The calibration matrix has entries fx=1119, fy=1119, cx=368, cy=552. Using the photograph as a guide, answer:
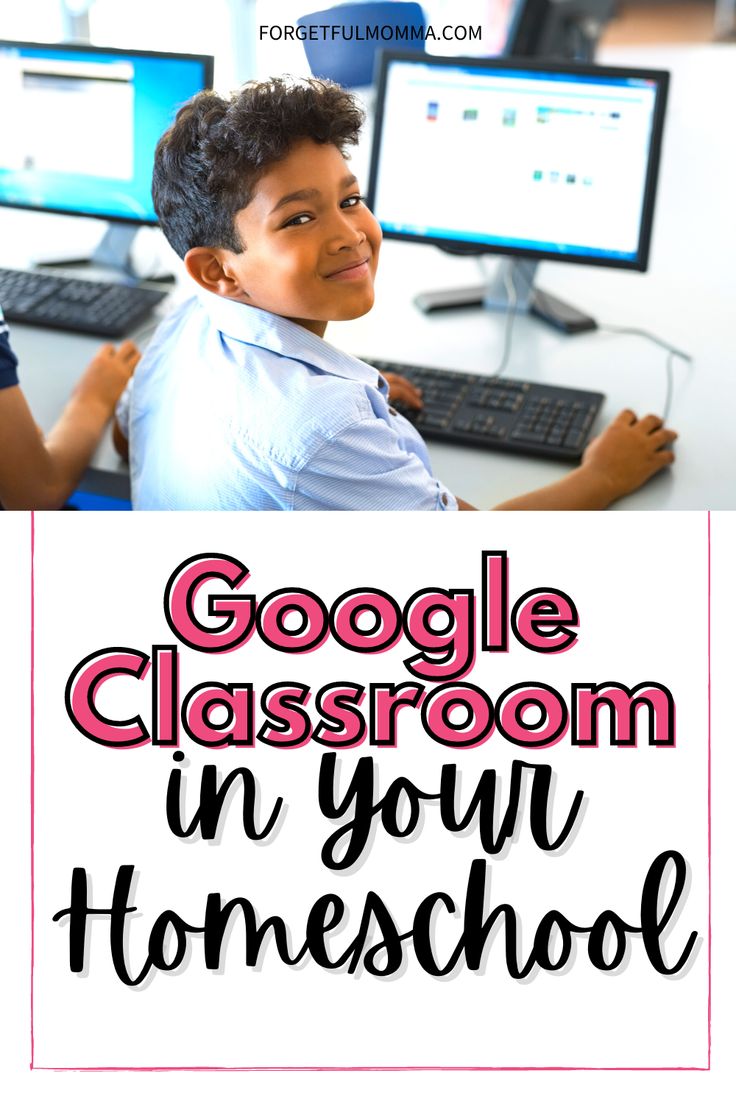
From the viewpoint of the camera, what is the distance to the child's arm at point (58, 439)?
1.21m

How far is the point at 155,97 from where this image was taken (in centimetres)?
161

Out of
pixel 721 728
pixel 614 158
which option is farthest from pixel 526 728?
pixel 614 158

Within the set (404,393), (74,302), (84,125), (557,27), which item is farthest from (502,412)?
(557,27)

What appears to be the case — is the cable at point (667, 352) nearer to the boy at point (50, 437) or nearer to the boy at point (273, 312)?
the boy at point (273, 312)

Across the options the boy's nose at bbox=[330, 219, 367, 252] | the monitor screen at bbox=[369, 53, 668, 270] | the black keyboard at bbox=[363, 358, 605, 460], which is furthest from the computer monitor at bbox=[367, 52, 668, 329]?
the boy's nose at bbox=[330, 219, 367, 252]

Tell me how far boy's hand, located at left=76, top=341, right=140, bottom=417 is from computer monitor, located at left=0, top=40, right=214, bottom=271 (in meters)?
0.26

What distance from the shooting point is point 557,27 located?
7.62 feet

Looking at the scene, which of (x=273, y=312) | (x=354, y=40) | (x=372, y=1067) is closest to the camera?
(x=372, y=1067)

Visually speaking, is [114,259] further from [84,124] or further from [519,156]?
[519,156]

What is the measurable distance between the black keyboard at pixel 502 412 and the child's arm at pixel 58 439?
0.36 m

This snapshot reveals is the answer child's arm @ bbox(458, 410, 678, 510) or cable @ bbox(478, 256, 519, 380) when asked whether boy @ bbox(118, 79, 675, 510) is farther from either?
cable @ bbox(478, 256, 519, 380)

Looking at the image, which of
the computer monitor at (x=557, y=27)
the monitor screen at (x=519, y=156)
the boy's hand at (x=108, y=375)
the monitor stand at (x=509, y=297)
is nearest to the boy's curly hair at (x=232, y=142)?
the boy's hand at (x=108, y=375)

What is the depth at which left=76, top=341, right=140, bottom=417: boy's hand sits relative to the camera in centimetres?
142

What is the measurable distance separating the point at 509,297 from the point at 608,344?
0.19 m
